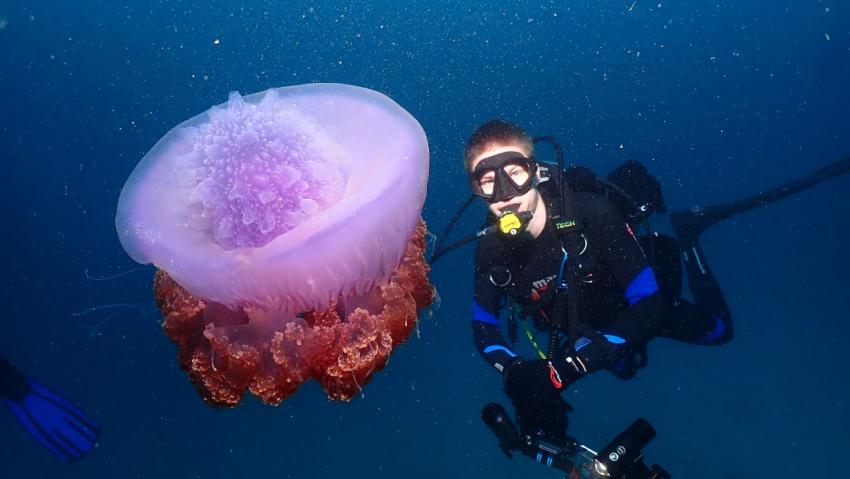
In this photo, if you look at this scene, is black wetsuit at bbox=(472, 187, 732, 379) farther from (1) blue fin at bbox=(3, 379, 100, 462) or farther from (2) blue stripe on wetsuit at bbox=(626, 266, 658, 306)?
(1) blue fin at bbox=(3, 379, 100, 462)

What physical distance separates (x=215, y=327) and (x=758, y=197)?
841 centimetres

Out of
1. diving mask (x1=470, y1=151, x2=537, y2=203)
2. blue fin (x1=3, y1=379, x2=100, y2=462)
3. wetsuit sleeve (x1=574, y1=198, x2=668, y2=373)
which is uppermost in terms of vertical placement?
diving mask (x1=470, y1=151, x2=537, y2=203)

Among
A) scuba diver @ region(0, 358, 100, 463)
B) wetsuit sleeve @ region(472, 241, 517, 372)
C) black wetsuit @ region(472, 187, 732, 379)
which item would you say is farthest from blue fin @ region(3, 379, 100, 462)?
black wetsuit @ region(472, 187, 732, 379)

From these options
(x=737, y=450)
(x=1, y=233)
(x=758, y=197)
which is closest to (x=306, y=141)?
(x=758, y=197)

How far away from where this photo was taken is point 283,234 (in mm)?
1542

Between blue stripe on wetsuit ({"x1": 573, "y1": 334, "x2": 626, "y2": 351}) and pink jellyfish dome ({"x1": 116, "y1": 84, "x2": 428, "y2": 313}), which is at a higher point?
pink jellyfish dome ({"x1": 116, "y1": 84, "x2": 428, "y2": 313})

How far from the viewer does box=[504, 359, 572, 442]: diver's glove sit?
3.57 metres

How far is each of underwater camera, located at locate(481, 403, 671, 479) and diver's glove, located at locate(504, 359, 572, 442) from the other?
83 millimetres

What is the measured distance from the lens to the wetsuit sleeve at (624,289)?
368 centimetres

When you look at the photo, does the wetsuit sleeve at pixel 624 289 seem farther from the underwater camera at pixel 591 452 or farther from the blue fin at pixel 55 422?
the blue fin at pixel 55 422

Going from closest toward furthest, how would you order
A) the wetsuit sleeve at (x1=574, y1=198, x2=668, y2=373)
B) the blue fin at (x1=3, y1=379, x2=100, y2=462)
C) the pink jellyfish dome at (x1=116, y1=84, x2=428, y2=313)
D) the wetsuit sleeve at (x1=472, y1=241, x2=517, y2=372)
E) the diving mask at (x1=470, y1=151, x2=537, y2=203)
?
the pink jellyfish dome at (x1=116, y1=84, x2=428, y2=313), the wetsuit sleeve at (x1=574, y1=198, x2=668, y2=373), the diving mask at (x1=470, y1=151, x2=537, y2=203), the wetsuit sleeve at (x1=472, y1=241, x2=517, y2=372), the blue fin at (x1=3, y1=379, x2=100, y2=462)

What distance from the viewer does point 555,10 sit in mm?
40219

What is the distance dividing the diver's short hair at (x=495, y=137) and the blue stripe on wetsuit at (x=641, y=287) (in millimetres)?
1334

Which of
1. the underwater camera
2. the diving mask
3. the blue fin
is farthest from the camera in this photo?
the blue fin
